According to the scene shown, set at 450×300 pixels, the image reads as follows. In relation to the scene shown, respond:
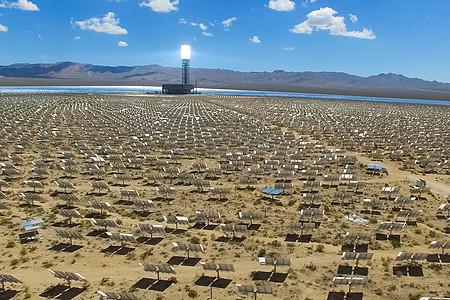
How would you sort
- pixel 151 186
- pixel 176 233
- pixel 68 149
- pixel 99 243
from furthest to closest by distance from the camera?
pixel 68 149, pixel 151 186, pixel 176 233, pixel 99 243

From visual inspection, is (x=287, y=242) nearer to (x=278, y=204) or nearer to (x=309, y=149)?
(x=278, y=204)

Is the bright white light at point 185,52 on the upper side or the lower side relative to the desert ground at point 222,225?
upper

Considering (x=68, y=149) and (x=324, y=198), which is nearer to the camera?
(x=324, y=198)

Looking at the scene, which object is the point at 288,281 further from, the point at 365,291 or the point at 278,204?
the point at 278,204

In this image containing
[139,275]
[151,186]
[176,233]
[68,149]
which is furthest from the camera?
[68,149]

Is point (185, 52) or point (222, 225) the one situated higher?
point (185, 52)

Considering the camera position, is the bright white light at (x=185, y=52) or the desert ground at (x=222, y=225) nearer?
the desert ground at (x=222, y=225)

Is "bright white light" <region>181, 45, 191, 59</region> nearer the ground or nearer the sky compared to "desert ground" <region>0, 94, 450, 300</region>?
nearer the sky

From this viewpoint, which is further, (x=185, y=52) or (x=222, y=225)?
(x=185, y=52)


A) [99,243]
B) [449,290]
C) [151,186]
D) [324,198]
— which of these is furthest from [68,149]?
[449,290]

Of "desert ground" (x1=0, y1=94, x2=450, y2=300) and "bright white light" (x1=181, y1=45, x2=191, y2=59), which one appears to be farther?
"bright white light" (x1=181, y1=45, x2=191, y2=59)
